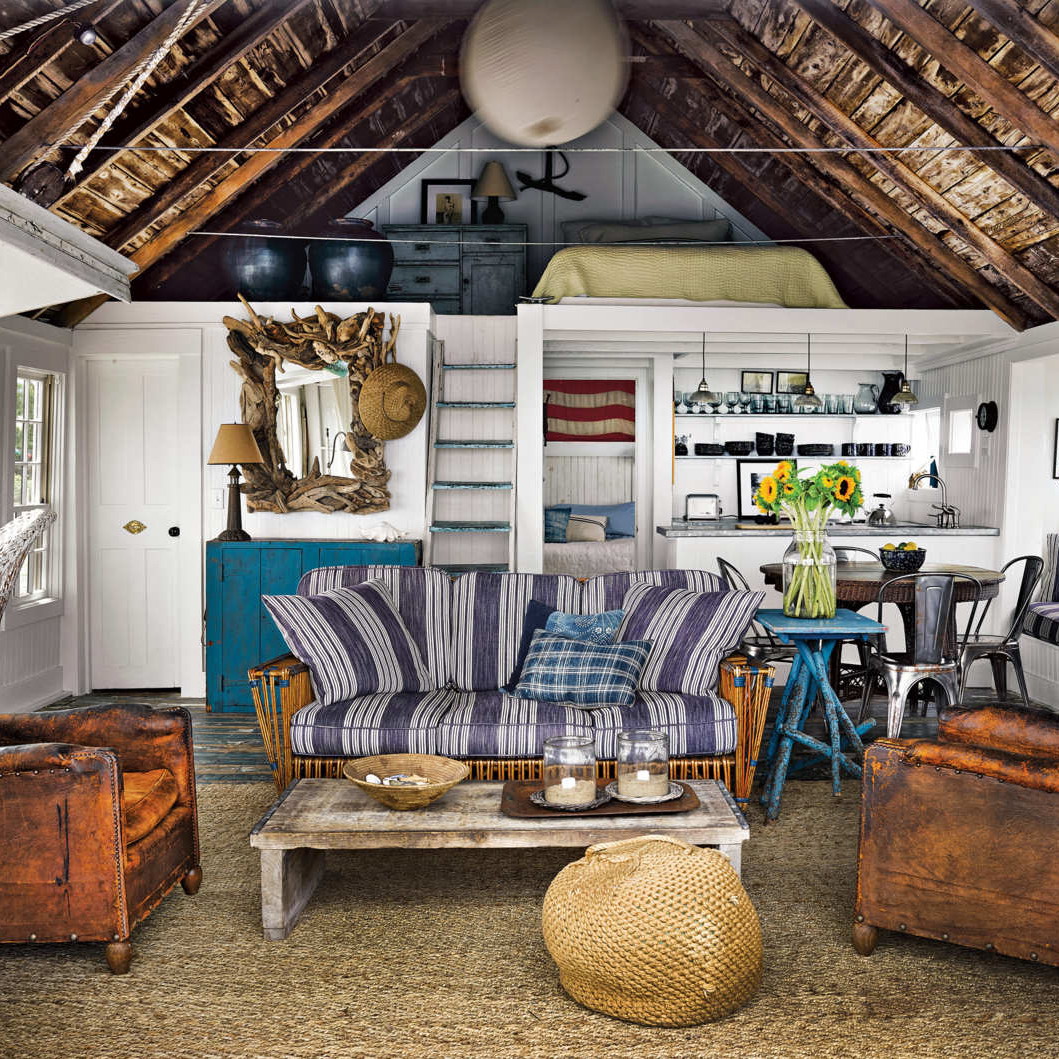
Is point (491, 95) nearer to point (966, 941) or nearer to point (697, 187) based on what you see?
point (966, 941)

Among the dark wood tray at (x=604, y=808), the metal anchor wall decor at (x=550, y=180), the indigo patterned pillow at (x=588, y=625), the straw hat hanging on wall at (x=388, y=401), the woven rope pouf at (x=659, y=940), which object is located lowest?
the woven rope pouf at (x=659, y=940)

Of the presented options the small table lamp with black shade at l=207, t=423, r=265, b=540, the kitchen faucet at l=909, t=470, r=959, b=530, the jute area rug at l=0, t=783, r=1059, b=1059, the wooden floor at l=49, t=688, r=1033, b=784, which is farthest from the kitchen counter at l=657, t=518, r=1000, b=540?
the jute area rug at l=0, t=783, r=1059, b=1059

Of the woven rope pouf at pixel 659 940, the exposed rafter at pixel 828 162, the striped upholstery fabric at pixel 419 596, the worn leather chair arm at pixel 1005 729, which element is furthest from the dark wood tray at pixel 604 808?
the exposed rafter at pixel 828 162

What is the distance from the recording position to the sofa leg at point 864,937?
2.99 m

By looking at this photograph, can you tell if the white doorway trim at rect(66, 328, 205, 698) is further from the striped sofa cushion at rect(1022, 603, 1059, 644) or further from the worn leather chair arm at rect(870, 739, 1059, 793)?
the striped sofa cushion at rect(1022, 603, 1059, 644)

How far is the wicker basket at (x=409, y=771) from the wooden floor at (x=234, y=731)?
1601 millimetres

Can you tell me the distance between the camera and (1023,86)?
445 cm

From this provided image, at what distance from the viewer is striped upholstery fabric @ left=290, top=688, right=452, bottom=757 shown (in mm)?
→ 3898

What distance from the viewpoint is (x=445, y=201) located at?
8672 mm

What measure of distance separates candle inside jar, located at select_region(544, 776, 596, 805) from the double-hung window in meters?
4.07

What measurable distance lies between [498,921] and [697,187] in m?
6.95

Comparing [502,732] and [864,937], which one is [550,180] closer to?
[502,732]

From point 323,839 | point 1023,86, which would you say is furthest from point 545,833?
point 1023,86

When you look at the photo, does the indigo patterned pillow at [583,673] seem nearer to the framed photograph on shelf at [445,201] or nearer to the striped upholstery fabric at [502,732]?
the striped upholstery fabric at [502,732]
